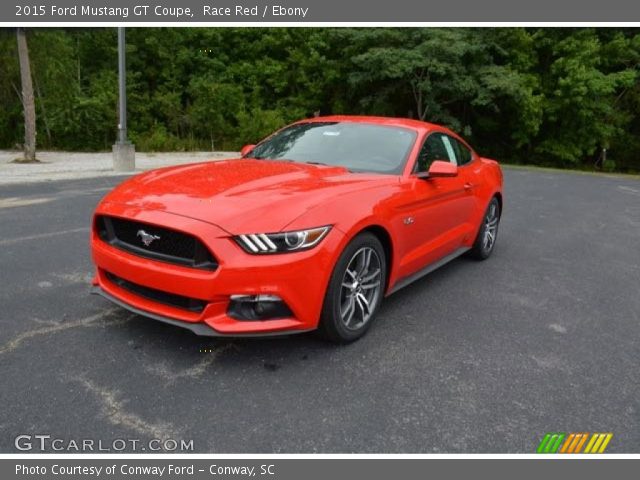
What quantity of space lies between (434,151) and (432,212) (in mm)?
685

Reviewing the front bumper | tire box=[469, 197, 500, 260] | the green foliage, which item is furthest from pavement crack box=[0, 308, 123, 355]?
the green foliage

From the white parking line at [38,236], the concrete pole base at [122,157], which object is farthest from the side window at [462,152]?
the concrete pole base at [122,157]

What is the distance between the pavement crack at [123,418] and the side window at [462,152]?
3.78 m

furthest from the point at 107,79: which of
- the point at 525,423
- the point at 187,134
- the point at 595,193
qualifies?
the point at 525,423

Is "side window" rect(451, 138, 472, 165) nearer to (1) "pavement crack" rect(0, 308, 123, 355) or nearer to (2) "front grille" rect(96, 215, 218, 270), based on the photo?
(2) "front grille" rect(96, 215, 218, 270)

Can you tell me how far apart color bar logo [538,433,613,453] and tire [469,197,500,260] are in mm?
3124

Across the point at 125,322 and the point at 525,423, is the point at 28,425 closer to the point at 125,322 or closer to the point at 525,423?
the point at 125,322

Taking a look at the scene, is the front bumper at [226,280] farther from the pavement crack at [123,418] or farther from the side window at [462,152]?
the side window at [462,152]

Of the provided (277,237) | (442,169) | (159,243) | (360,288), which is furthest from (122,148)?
(277,237)

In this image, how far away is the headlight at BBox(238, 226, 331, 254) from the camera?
9.25 feet

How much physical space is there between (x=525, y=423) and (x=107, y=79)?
106ft

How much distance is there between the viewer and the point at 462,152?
536 cm

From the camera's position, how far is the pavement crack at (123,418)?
2.41 metres

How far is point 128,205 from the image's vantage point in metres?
3.15
